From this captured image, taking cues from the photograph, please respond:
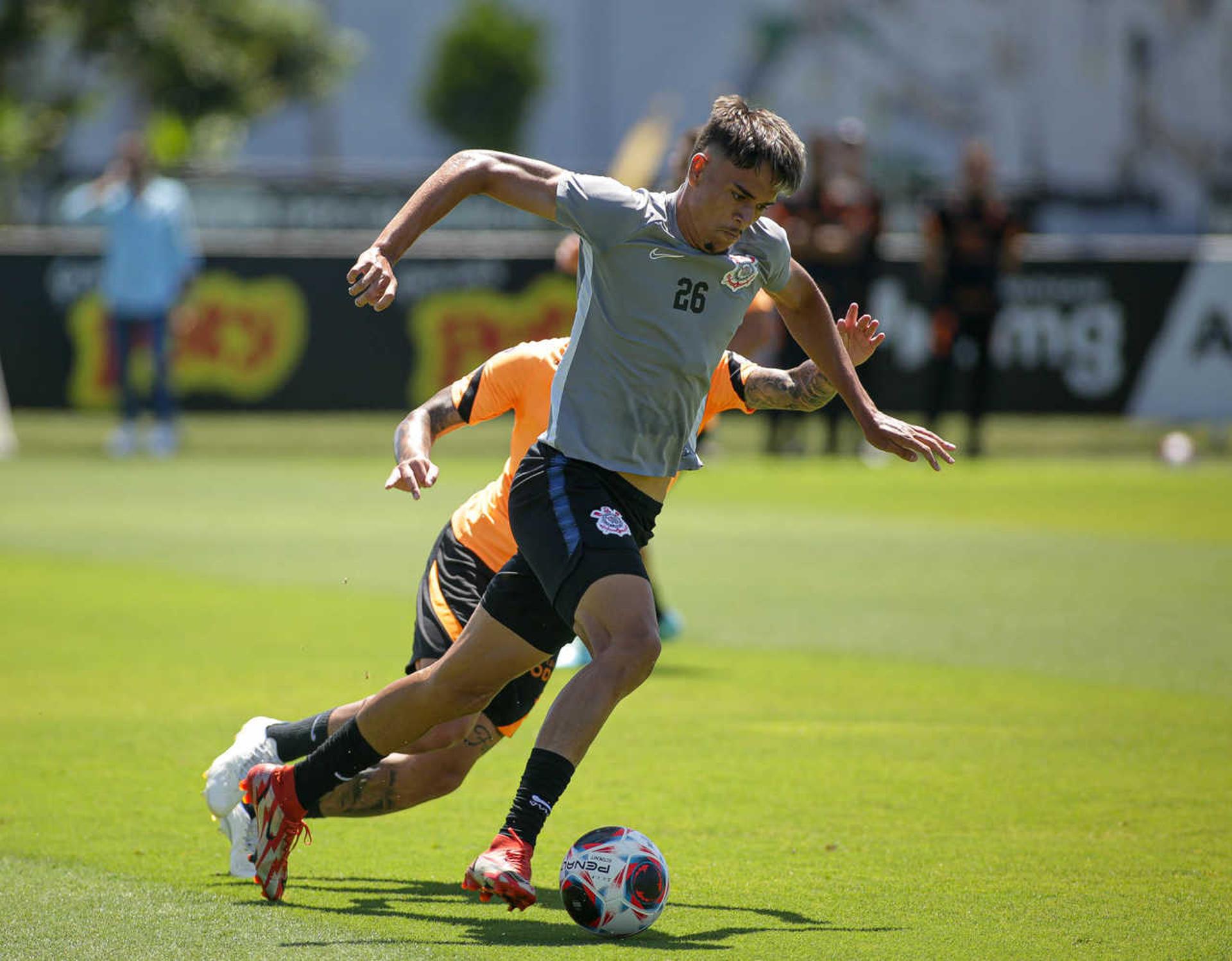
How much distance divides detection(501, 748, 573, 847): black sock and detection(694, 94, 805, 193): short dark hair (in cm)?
160

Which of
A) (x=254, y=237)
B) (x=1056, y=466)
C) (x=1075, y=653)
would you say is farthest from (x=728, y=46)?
(x=1075, y=653)

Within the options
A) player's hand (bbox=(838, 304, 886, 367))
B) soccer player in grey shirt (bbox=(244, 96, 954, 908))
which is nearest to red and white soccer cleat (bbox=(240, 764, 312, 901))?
soccer player in grey shirt (bbox=(244, 96, 954, 908))

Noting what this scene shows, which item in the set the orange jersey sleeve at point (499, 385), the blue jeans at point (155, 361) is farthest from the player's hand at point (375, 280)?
the blue jeans at point (155, 361)

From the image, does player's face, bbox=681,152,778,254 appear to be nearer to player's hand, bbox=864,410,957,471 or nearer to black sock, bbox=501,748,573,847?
player's hand, bbox=864,410,957,471

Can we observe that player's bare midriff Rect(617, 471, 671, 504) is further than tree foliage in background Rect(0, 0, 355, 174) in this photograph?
No

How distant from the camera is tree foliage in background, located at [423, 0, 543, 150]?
6681 cm

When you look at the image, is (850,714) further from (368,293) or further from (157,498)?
(157,498)

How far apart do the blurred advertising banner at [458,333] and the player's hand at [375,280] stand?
1673 centimetres

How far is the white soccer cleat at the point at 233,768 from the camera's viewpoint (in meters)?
5.80

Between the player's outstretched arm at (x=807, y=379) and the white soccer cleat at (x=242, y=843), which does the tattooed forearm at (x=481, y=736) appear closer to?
the white soccer cleat at (x=242, y=843)

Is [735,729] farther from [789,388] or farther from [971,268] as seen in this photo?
[971,268]

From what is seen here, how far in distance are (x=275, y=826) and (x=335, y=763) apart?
0.76 ft

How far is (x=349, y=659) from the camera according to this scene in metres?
9.57

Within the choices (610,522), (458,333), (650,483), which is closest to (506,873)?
(610,522)
